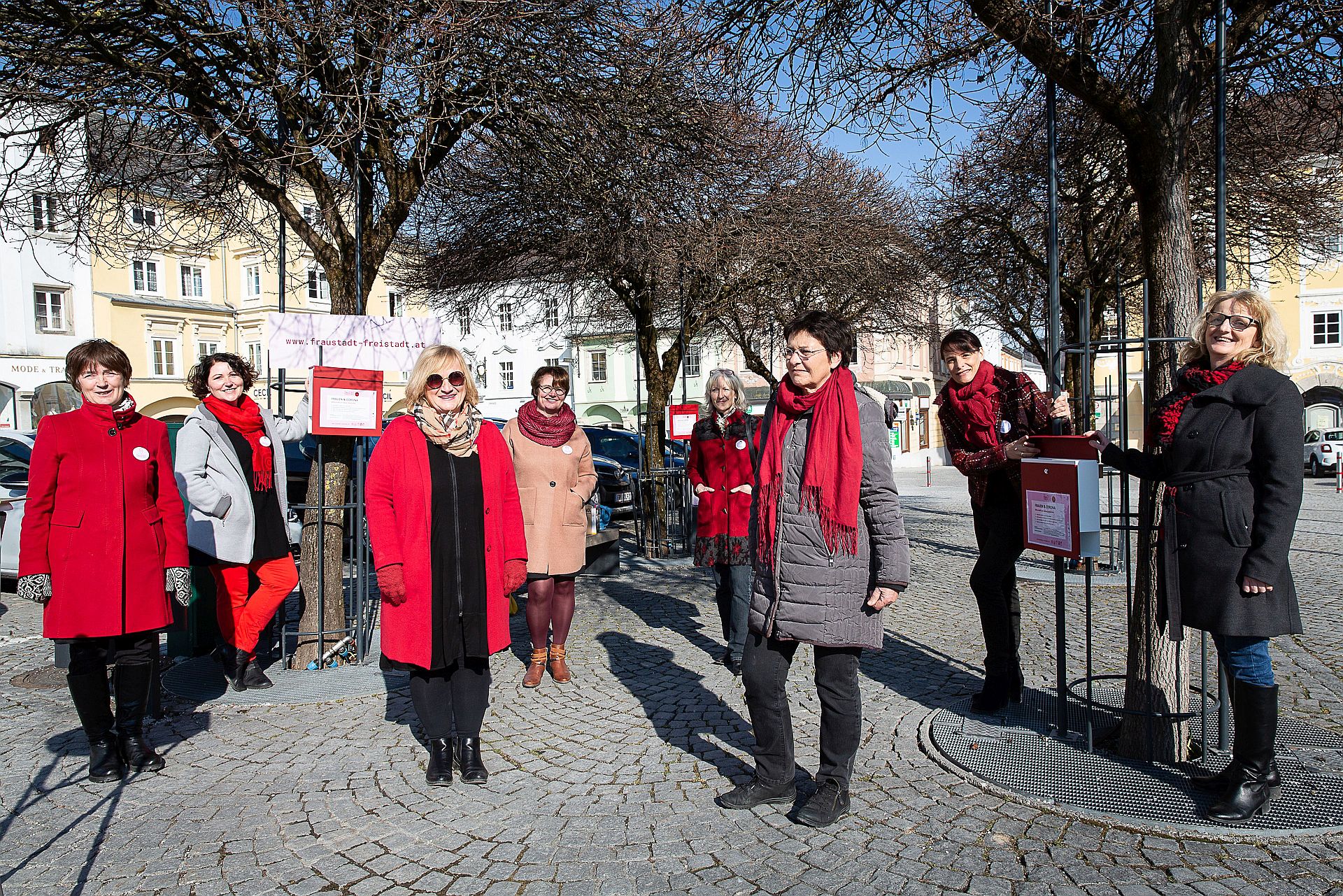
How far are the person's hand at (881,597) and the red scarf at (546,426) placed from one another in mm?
Result: 2682

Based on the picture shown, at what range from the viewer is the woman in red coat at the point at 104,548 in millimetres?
4039

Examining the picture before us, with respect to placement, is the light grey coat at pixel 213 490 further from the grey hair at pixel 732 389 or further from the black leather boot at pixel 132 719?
the grey hair at pixel 732 389

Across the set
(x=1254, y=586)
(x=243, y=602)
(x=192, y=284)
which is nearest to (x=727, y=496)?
(x=243, y=602)

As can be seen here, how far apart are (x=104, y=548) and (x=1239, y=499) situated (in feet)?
14.8

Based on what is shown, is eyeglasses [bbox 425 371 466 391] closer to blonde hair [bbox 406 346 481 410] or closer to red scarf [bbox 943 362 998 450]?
blonde hair [bbox 406 346 481 410]

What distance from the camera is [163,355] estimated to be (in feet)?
135

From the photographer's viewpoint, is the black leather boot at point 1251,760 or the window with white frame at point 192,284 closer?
the black leather boot at point 1251,760

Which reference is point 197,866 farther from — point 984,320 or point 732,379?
point 984,320

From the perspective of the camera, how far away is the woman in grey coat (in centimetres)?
343

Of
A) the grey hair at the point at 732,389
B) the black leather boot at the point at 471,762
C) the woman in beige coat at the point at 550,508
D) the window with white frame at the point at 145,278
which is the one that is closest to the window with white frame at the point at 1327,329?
the grey hair at the point at 732,389

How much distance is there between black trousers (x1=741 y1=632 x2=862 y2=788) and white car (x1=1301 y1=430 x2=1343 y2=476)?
29.0 m

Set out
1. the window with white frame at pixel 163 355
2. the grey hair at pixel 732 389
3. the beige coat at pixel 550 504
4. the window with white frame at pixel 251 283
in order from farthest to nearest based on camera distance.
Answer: the window with white frame at pixel 251 283
the window with white frame at pixel 163 355
the grey hair at pixel 732 389
the beige coat at pixel 550 504

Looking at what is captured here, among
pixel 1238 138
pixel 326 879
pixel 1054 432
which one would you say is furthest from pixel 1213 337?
pixel 1238 138

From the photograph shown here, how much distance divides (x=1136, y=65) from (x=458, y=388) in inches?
185
